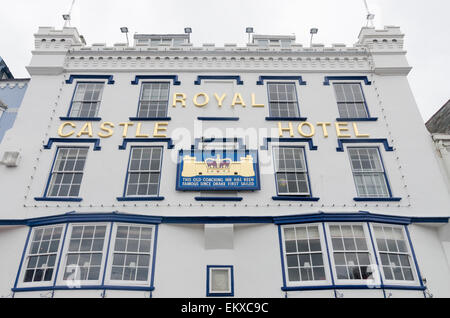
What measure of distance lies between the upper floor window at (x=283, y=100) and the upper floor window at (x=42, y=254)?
33.7ft

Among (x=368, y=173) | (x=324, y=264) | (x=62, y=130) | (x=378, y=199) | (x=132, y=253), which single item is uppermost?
(x=62, y=130)

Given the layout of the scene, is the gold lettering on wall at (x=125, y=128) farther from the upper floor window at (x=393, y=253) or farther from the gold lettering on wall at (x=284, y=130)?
the upper floor window at (x=393, y=253)

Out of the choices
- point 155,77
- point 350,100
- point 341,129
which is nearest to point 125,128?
point 155,77

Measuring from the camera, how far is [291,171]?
1374 cm

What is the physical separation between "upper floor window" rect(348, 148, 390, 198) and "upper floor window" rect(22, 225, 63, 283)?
11694 millimetres

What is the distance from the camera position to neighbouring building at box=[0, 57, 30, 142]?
51.6 feet

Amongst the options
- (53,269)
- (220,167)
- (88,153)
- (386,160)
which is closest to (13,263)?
(53,269)

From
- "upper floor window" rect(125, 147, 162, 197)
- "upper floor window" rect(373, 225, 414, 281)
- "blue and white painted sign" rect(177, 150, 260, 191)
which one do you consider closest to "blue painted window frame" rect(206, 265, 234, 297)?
"blue and white painted sign" rect(177, 150, 260, 191)

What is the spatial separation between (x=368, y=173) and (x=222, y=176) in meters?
6.09

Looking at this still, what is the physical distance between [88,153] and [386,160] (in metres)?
12.6

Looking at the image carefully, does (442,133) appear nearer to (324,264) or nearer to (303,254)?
(324,264)

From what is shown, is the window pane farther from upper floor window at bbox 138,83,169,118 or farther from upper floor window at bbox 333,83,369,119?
upper floor window at bbox 333,83,369,119

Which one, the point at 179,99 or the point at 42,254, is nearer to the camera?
the point at 42,254

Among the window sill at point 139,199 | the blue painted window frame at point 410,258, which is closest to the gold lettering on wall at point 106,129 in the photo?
the window sill at point 139,199
